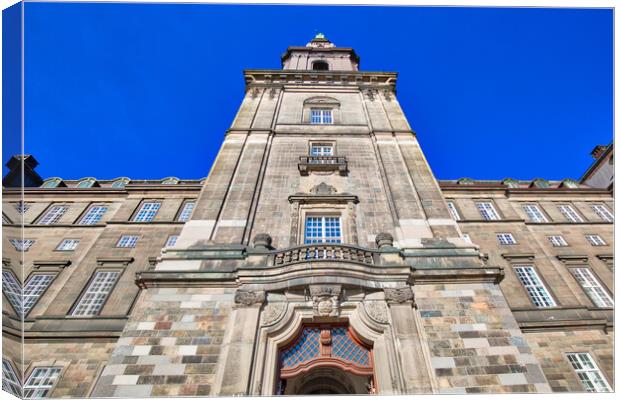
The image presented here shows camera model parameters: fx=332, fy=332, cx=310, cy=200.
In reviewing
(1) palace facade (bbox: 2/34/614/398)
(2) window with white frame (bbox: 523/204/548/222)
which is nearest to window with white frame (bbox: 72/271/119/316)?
(1) palace facade (bbox: 2/34/614/398)

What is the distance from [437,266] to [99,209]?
883 inches

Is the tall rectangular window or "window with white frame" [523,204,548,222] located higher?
"window with white frame" [523,204,548,222]

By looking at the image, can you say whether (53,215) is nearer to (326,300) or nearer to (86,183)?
(86,183)

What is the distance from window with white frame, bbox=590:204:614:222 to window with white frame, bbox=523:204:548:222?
4.13 metres

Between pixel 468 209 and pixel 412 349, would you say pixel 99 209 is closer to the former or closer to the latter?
pixel 412 349

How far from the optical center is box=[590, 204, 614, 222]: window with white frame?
77.3 ft

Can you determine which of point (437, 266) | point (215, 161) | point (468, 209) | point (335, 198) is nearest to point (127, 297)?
point (215, 161)

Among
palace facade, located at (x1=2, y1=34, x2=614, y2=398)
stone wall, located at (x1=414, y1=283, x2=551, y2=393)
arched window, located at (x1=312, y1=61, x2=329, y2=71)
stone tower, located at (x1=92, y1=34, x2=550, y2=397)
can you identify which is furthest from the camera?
arched window, located at (x1=312, y1=61, x2=329, y2=71)

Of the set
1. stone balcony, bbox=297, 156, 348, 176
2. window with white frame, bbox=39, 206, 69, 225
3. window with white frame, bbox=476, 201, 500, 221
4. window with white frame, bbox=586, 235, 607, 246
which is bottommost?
stone balcony, bbox=297, 156, 348, 176

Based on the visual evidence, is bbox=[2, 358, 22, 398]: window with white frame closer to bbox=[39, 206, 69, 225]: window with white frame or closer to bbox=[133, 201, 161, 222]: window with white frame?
bbox=[133, 201, 161, 222]: window with white frame

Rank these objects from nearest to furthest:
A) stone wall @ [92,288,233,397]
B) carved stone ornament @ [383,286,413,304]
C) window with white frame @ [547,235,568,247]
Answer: stone wall @ [92,288,233,397], carved stone ornament @ [383,286,413,304], window with white frame @ [547,235,568,247]

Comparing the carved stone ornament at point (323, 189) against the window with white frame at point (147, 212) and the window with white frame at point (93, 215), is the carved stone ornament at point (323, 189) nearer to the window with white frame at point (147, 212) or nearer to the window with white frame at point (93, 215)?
the window with white frame at point (147, 212)

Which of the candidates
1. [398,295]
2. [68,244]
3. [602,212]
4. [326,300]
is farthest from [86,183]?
[602,212]

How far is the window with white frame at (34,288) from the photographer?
16.1 meters
